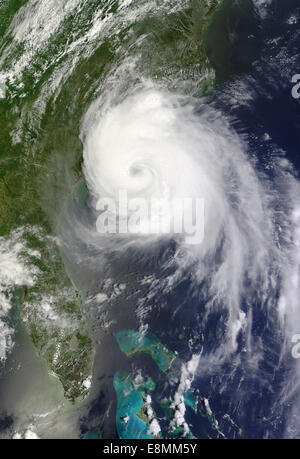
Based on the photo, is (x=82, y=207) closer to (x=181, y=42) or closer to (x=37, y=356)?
(x=37, y=356)

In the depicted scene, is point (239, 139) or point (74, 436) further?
point (239, 139)

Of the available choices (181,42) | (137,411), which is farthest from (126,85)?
(137,411)

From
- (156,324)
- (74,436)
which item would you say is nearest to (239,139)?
(156,324)

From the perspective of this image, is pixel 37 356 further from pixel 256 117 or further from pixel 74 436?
pixel 256 117

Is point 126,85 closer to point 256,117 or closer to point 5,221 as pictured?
point 256,117

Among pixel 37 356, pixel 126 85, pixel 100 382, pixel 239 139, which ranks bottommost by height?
pixel 100 382

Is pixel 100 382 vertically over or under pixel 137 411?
over

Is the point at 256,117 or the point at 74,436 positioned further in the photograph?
the point at 256,117

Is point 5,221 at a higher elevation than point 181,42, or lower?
lower
